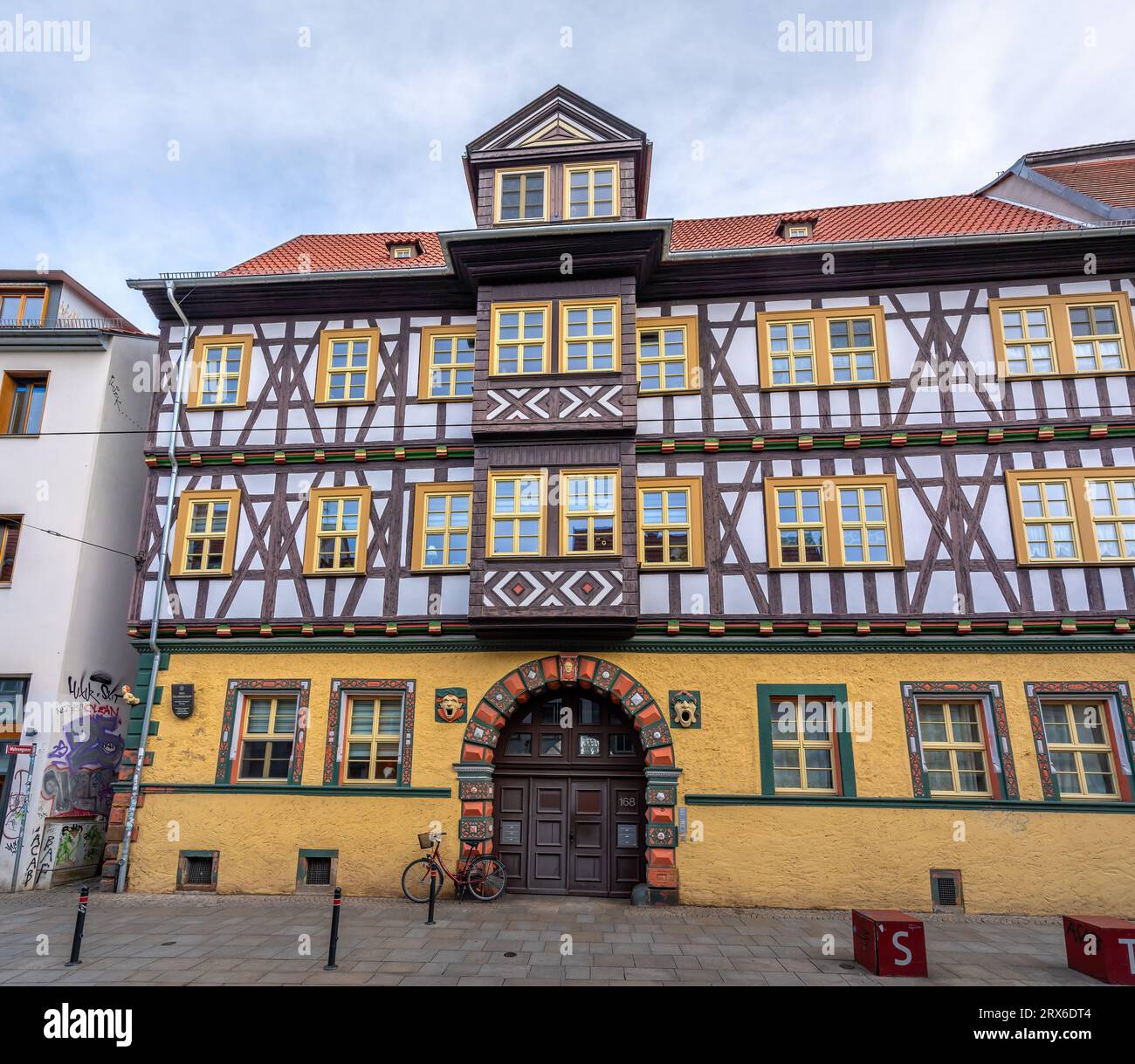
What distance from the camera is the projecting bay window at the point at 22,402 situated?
55.3 feet

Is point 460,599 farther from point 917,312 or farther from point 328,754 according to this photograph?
point 917,312

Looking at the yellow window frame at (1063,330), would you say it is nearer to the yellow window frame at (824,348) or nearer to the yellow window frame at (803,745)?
the yellow window frame at (824,348)

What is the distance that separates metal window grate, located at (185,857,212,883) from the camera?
46.9 feet

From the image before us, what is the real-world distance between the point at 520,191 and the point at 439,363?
383cm

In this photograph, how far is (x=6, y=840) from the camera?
14547 mm

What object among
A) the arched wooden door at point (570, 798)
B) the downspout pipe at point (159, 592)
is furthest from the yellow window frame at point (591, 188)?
the arched wooden door at point (570, 798)

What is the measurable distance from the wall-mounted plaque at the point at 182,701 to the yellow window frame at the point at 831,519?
11079 mm

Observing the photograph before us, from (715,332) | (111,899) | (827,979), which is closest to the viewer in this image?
(827,979)

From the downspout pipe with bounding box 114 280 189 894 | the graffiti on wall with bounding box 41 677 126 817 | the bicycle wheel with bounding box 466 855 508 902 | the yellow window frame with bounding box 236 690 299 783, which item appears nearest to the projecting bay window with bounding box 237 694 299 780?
the yellow window frame with bounding box 236 690 299 783

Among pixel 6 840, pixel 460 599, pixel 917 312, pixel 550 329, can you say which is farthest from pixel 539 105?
pixel 6 840

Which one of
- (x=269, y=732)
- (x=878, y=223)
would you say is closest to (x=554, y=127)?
(x=878, y=223)

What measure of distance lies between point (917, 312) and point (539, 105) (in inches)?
342

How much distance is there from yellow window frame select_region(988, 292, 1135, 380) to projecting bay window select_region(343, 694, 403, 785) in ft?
42.6

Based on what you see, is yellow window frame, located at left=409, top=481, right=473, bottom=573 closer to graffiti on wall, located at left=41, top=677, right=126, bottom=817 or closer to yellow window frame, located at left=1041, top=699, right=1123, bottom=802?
graffiti on wall, located at left=41, top=677, right=126, bottom=817
